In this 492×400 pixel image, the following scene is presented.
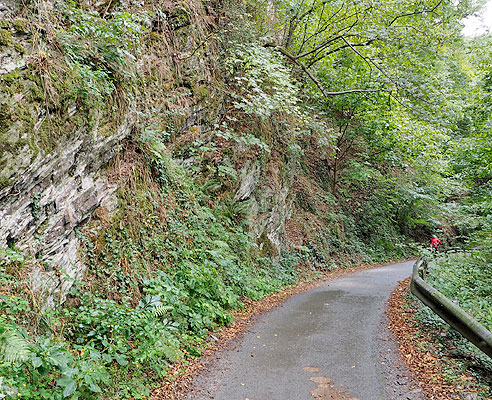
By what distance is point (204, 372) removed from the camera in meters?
4.97

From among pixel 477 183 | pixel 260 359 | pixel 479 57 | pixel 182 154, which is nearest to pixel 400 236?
pixel 477 183

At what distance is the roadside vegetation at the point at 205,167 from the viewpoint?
14.4ft

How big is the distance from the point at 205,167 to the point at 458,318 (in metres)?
7.33

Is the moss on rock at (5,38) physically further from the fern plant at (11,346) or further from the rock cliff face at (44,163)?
the fern plant at (11,346)

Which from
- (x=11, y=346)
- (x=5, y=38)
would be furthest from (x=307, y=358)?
(x=5, y=38)

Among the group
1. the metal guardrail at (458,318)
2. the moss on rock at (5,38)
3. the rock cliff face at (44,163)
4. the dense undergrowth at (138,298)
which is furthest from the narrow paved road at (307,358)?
the moss on rock at (5,38)

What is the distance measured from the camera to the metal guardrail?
455 cm

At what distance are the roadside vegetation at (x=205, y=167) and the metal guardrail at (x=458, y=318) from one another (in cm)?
89

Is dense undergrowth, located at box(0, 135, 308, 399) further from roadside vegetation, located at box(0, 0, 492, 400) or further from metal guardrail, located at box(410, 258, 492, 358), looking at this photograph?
metal guardrail, located at box(410, 258, 492, 358)

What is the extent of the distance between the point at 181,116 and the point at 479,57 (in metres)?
13.1

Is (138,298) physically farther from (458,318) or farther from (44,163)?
(458,318)

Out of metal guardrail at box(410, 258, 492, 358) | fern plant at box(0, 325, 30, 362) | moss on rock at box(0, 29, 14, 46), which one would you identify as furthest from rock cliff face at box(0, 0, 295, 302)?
metal guardrail at box(410, 258, 492, 358)

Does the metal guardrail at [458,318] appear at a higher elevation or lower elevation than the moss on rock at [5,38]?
lower

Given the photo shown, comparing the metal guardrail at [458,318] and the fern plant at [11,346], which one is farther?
the metal guardrail at [458,318]
